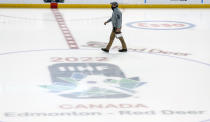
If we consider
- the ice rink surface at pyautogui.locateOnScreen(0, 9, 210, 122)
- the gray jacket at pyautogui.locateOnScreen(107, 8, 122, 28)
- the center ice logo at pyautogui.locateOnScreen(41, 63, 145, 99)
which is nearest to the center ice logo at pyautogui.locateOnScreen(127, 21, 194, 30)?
the ice rink surface at pyautogui.locateOnScreen(0, 9, 210, 122)

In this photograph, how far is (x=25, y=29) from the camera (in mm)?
11664

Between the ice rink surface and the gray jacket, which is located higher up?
the gray jacket

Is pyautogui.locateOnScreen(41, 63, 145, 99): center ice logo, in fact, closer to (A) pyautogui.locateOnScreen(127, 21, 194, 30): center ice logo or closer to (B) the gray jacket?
(B) the gray jacket

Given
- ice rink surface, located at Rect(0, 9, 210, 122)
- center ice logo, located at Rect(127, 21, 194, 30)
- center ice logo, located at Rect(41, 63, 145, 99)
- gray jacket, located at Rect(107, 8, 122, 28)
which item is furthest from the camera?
center ice logo, located at Rect(127, 21, 194, 30)

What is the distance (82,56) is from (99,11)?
19.7ft

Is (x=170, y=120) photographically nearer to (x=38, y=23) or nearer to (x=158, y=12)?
(x=38, y=23)

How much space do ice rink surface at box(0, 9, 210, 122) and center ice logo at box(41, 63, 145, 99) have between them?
0.04 feet

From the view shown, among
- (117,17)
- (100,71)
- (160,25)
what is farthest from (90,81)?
(160,25)

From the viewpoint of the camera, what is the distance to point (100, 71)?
7.83 metres

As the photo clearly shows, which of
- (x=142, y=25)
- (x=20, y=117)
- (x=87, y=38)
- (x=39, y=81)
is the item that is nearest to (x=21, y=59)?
(x=39, y=81)

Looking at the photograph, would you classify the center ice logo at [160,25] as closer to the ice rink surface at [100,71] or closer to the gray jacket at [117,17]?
the ice rink surface at [100,71]

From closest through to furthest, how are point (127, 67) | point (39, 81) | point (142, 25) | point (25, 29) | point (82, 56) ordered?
point (39, 81) < point (127, 67) < point (82, 56) < point (25, 29) < point (142, 25)

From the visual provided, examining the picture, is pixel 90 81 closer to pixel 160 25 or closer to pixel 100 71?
pixel 100 71

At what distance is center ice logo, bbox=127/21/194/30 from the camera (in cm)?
1216
